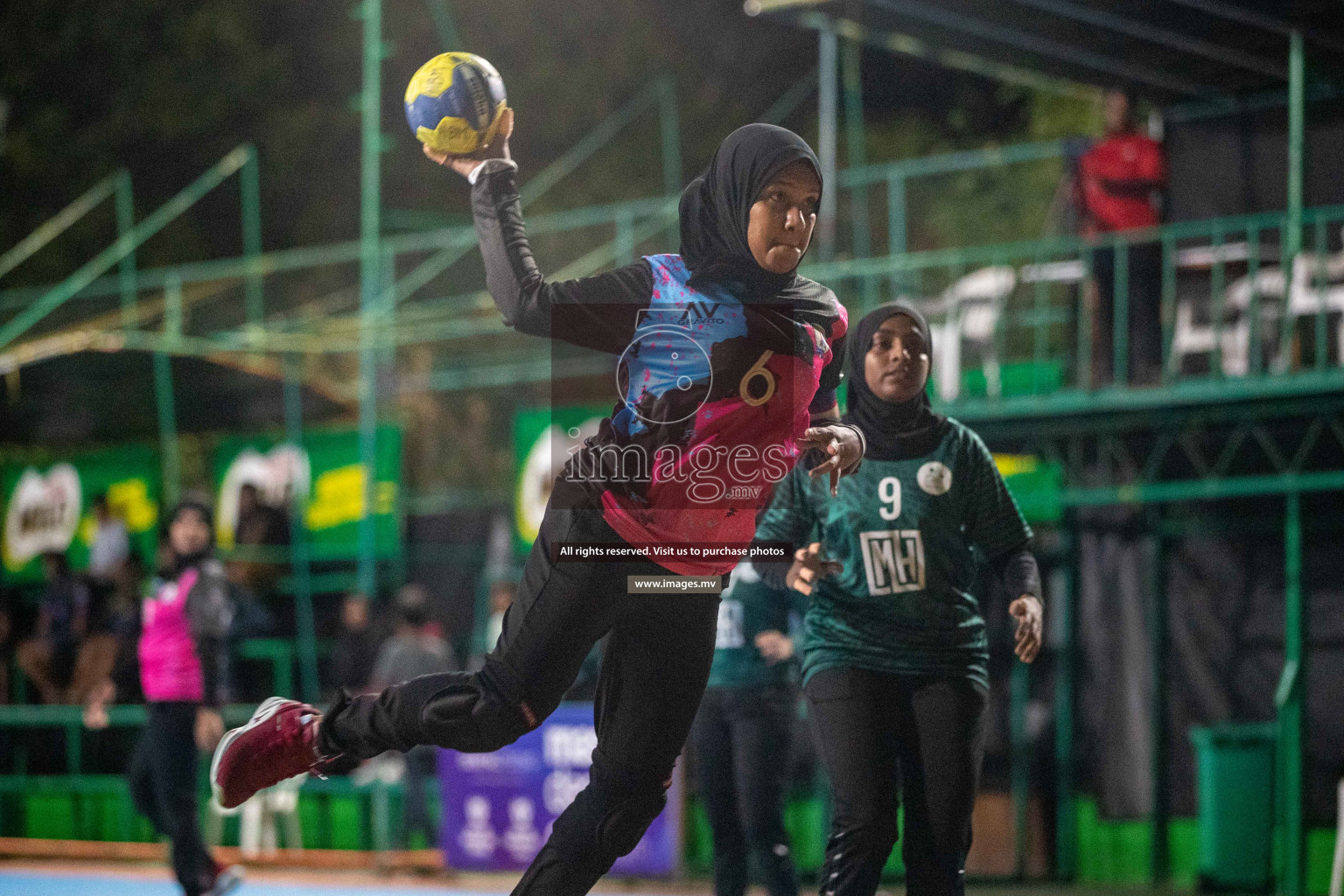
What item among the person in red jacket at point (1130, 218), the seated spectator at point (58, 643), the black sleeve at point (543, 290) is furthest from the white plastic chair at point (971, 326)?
the seated spectator at point (58, 643)

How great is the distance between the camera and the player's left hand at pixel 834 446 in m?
3.89

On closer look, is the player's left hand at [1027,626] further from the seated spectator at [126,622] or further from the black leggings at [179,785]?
the seated spectator at [126,622]

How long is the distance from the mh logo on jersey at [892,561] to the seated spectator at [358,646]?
23.2ft

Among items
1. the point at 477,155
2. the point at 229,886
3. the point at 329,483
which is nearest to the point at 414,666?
the point at 329,483

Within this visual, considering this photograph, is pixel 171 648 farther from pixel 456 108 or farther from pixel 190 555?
pixel 456 108

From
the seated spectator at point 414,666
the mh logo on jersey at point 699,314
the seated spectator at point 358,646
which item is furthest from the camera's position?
the seated spectator at point 358,646

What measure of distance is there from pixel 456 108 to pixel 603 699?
4.97ft

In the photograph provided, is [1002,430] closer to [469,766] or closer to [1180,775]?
[1180,775]

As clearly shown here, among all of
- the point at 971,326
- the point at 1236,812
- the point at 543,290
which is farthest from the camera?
the point at 971,326

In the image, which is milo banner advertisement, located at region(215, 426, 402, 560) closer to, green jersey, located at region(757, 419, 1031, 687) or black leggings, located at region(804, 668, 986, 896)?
green jersey, located at region(757, 419, 1031, 687)

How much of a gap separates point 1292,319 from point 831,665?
212 inches

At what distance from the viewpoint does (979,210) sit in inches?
721

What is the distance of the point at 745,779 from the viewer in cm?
586

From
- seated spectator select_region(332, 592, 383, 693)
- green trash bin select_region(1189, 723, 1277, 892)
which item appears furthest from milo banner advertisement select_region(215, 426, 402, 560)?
green trash bin select_region(1189, 723, 1277, 892)
